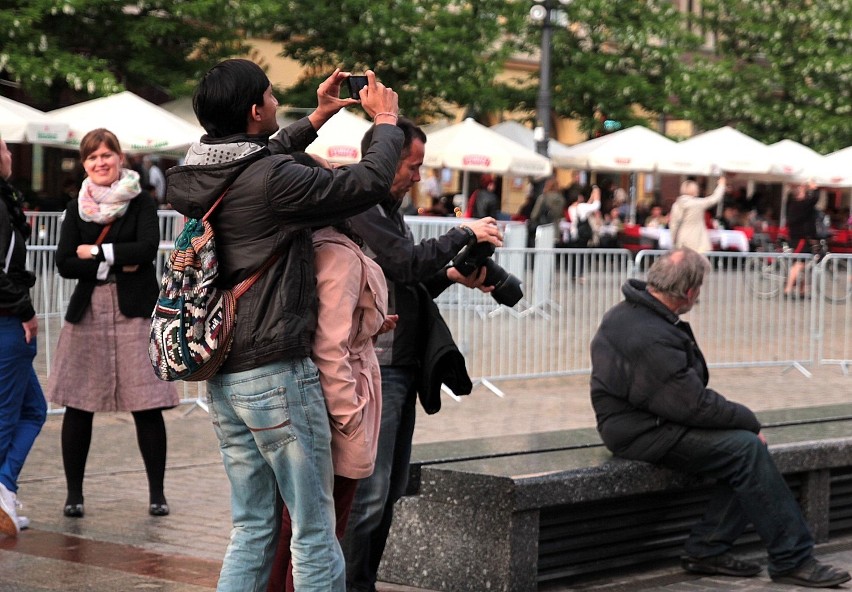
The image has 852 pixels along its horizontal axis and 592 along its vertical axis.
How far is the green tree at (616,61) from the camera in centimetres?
3394

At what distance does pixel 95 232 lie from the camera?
692 cm

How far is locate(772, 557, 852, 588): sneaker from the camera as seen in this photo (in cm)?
607

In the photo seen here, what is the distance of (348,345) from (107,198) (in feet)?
10.1

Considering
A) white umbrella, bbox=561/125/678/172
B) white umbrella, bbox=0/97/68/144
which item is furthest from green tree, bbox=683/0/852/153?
white umbrella, bbox=0/97/68/144

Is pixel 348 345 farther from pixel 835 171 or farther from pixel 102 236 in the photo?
pixel 835 171

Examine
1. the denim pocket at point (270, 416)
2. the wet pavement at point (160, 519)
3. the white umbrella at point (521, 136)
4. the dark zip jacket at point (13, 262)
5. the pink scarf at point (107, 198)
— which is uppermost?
the white umbrella at point (521, 136)

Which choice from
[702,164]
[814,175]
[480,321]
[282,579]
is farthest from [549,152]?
[282,579]

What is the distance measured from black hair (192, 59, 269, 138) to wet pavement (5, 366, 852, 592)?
2256mm

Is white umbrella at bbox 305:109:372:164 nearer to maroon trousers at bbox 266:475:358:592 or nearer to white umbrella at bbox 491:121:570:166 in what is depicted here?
A: white umbrella at bbox 491:121:570:166

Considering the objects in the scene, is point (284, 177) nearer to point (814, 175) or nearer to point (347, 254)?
point (347, 254)

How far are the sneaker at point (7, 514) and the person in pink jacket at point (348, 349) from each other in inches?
102

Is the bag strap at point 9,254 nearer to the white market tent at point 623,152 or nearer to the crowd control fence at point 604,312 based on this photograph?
the crowd control fence at point 604,312

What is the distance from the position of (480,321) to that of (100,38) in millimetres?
14391

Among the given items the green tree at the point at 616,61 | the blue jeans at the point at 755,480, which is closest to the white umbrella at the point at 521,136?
the green tree at the point at 616,61
